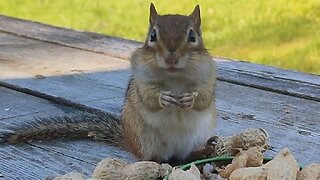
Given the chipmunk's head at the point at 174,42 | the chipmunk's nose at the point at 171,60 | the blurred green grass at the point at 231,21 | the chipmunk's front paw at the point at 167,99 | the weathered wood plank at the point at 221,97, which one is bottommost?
the blurred green grass at the point at 231,21

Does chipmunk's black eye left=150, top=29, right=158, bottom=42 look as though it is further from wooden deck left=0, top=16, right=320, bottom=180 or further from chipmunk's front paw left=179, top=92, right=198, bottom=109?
wooden deck left=0, top=16, right=320, bottom=180

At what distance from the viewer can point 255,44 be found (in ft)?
13.5

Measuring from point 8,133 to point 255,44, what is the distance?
103 inches

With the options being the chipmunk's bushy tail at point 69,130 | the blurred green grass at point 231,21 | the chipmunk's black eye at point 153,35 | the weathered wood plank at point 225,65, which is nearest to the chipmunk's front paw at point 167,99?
the chipmunk's black eye at point 153,35

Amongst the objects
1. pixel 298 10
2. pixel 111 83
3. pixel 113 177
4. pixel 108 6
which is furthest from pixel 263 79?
pixel 108 6

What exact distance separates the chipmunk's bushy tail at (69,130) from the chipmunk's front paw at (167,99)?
21 centimetres

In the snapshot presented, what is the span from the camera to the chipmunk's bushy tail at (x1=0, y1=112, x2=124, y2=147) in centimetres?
161

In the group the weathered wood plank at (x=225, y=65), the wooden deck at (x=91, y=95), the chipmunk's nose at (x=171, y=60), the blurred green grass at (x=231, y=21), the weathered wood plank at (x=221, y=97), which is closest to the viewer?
the chipmunk's nose at (x=171, y=60)

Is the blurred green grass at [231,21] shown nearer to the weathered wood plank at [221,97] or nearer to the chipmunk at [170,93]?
the weathered wood plank at [221,97]

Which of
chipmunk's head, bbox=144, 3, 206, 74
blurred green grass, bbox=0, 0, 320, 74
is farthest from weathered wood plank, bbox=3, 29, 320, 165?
blurred green grass, bbox=0, 0, 320, 74

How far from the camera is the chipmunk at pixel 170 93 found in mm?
1433

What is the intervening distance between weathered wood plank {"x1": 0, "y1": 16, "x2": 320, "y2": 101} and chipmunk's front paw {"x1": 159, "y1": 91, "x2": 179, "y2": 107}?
58 cm

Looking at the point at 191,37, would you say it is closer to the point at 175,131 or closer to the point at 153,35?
the point at 153,35

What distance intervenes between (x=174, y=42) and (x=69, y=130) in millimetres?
347
